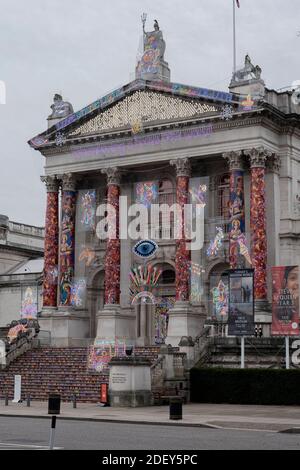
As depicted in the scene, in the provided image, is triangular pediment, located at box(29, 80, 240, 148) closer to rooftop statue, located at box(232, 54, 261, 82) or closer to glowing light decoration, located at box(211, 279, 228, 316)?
rooftop statue, located at box(232, 54, 261, 82)

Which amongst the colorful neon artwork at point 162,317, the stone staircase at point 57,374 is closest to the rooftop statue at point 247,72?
the colorful neon artwork at point 162,317

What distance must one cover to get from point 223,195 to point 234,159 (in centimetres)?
338

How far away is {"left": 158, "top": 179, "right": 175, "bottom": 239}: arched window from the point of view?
51.2 meters

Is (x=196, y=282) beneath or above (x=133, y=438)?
above

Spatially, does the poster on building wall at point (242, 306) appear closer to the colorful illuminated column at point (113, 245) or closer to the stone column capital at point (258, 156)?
the stone column capital at point (258, 156)

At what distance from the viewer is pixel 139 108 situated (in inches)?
2025

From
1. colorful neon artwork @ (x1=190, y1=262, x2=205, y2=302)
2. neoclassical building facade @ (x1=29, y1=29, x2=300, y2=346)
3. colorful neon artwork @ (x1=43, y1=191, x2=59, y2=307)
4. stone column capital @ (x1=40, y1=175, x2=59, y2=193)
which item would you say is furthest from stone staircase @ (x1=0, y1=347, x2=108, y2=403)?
stone column capital @ (x1=40, y1=175, x2=59, y2=193)

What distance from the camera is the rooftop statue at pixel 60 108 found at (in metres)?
55.4

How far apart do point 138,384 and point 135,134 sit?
19.5 meters

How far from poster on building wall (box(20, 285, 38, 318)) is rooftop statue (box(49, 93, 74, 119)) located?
16.0 metres

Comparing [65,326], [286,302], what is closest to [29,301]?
[65,326]

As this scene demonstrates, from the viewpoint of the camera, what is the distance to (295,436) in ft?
75.3

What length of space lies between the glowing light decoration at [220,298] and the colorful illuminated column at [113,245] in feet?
18.9

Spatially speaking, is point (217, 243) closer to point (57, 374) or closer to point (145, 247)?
point (145, 247)
